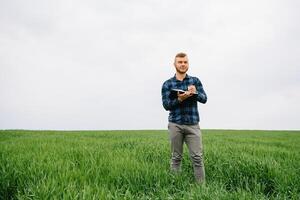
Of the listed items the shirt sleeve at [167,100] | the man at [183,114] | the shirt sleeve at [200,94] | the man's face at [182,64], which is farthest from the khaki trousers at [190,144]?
the man's face at [182,64]

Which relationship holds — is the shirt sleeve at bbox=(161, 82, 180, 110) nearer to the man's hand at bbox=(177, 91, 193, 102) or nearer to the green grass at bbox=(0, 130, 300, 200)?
the man's hand at bbox=(177, 91, 193, 102)

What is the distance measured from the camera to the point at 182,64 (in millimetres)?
5133

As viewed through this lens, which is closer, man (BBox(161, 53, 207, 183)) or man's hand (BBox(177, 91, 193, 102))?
man's hand (BBox(177, 91, 193, 102))

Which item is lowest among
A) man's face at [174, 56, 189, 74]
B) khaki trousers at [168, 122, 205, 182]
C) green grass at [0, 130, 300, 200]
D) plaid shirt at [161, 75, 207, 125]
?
green grass at [0, 130, 300, 200]

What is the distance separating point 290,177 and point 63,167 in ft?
12.3

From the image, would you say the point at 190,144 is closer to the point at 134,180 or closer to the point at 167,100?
the point at 167,100

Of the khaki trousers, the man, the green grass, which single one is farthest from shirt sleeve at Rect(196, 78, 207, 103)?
the green grass

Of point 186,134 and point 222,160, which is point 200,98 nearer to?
point 186,134

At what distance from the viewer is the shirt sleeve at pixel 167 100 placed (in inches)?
198

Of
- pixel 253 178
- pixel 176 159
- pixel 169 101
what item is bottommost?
pixel 253 178

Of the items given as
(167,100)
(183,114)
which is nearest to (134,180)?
(183,114)

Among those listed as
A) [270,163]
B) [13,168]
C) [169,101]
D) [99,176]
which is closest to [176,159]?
[169,101]

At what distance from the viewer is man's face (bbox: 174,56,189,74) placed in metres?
5.12

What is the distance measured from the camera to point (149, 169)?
512cm
